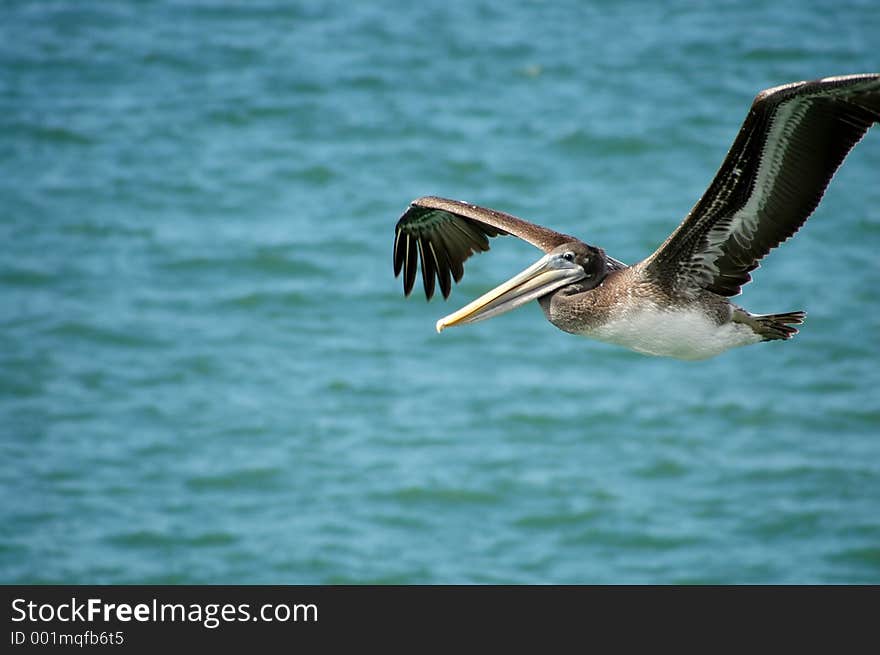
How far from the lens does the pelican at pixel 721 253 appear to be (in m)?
7.18

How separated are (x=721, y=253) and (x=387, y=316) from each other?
1548cm

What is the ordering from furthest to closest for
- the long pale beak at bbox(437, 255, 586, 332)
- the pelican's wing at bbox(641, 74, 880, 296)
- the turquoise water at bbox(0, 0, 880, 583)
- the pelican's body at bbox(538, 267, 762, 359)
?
the turquoise water at bbox(0, 0, 880, 583)
the long pale beak at bbox(437, 255, 586, 332)
the pelican's body at bbox(538, 267, 762, 359)
the pelican's wing at bbox(641, 74, 880, 296)

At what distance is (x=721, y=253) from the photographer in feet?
26.1

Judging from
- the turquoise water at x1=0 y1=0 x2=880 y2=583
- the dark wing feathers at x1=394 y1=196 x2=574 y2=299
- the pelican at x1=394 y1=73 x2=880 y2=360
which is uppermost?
the turquoise water at x1=0 y1=0 x2=880 y2=583

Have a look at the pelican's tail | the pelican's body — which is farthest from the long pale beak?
the pelican's tail

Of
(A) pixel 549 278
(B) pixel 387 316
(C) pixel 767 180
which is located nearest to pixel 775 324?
(C) pixel 767 180

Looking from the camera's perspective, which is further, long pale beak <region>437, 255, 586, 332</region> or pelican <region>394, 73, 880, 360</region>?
long pale beak <region>437, 255, 586, 332</region>

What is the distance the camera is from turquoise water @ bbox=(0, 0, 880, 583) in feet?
63.9

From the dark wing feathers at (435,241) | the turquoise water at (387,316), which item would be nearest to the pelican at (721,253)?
the dark wing feathers at (435,241)

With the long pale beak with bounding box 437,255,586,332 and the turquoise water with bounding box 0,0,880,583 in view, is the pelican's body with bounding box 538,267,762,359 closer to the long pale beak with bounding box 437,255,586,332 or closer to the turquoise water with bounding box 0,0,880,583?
the long pale beak with bounding box 437,255,586,332

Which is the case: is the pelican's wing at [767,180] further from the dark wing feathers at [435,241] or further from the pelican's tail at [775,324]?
the dark wing feathers at [435,241]

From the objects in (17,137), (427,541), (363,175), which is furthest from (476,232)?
(17,137)

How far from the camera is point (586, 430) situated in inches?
821
